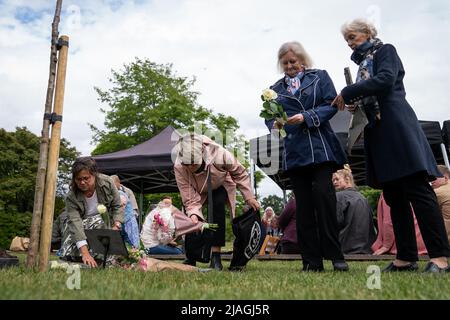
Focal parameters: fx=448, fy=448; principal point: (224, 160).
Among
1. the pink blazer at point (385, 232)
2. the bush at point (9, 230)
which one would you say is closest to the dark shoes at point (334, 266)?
the pink blazer at point (385, 232)

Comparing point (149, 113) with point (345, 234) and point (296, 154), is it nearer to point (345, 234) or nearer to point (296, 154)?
point (345, 234)

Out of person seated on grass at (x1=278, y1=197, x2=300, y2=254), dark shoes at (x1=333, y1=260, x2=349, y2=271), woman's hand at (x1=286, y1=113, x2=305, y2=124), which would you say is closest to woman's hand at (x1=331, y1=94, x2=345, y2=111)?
woman's hand at (x1=286, y1=113, x2=305, y2=124)

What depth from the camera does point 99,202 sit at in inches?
173

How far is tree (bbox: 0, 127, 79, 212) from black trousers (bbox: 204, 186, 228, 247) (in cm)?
2606

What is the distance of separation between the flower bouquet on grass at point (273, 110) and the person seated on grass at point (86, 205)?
5.61 ft

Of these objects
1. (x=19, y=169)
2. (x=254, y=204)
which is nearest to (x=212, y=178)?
(x=254, y=204)

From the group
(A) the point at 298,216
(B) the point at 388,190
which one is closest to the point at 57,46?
(A) the point at 298,216

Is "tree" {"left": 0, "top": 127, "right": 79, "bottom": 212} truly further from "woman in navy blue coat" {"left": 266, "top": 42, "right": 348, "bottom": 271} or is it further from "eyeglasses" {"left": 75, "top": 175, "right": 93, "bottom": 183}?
"woman in navy blue coat" {"left": 266, "top": 42, "right": 348, "bottom": 271}

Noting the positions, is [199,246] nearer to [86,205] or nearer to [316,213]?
[86,205]

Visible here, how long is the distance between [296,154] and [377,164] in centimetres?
60

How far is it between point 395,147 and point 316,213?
768 millimetres

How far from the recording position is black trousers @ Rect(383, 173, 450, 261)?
2.97m

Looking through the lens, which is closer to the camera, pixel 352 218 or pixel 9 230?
pixel 352 218
